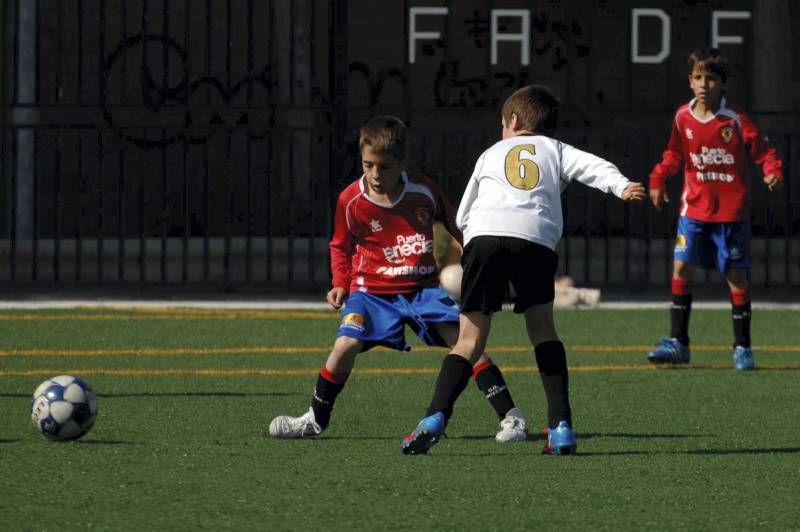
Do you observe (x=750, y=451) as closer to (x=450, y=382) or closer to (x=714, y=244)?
(x=450, y=382)

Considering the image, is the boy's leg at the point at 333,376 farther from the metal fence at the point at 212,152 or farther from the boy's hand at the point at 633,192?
the metal fence at the point at 212,152

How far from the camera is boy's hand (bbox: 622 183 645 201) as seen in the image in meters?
6.60

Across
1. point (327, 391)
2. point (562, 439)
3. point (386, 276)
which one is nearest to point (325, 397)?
point (327, 391)

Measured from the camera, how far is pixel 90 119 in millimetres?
18266

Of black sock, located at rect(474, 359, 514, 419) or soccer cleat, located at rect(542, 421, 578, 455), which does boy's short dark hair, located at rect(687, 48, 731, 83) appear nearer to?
black sock, located at rect(474, 359, 514, 419)

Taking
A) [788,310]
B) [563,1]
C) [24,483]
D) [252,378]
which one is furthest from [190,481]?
[563,1]

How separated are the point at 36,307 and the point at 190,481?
796cm

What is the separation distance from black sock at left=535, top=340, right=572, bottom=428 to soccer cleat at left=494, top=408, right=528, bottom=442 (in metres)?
0.46

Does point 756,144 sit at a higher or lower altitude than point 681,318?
higher

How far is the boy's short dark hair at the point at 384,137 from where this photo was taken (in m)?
7.40

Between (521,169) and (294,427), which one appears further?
(294,427)

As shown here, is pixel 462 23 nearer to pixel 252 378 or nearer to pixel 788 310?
pixel 788 310

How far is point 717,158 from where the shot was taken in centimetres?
1050

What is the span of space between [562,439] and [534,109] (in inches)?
50.0
